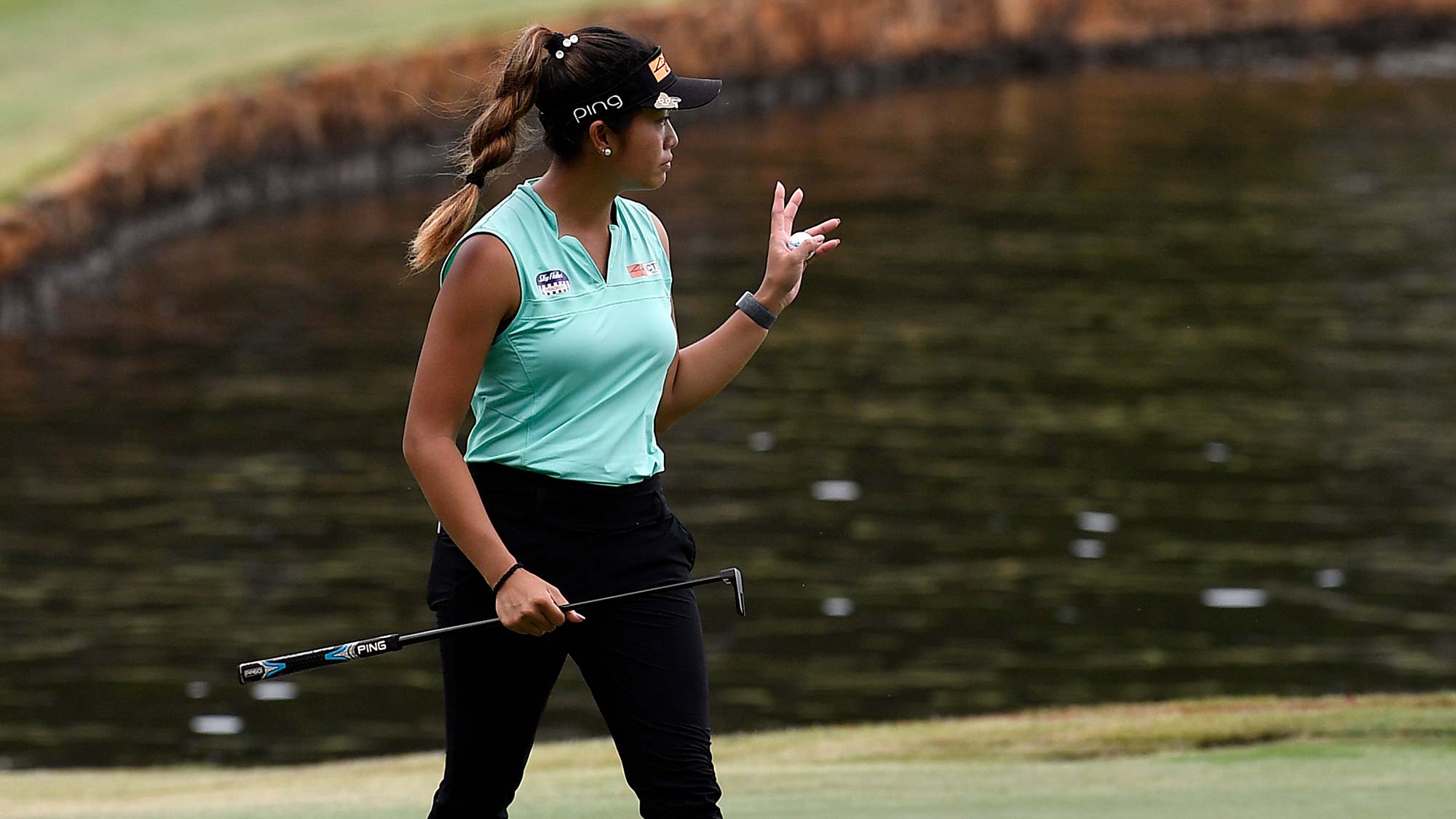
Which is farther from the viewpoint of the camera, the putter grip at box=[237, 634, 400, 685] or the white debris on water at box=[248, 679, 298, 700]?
the white debris on water at box=[248, 679, 298, 700]

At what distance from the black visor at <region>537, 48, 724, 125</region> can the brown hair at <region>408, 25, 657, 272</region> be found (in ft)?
0.04

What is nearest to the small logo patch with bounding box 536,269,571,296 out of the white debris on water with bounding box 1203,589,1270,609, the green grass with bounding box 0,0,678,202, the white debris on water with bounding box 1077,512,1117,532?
the white debris on water with bounding box 1203,589,1270,609

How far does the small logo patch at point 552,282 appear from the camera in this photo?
431 cm

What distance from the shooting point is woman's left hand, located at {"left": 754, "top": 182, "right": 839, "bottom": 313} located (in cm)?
470

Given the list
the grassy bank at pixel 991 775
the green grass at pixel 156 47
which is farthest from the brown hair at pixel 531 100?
the green grass at pixel 156 47

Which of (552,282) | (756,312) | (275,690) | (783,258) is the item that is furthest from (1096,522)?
(552,282)

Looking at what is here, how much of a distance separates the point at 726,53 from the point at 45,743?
29.7 metres

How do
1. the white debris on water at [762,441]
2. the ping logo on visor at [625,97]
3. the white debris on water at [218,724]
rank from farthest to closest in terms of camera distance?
the white debris on water at [762,441], the white debris on water at [218,724], the ping logo on visor at [625,97]

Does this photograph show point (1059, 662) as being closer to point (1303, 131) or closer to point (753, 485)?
point (753, 485)

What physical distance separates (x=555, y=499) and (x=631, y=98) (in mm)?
779

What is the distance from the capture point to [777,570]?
13430 mm

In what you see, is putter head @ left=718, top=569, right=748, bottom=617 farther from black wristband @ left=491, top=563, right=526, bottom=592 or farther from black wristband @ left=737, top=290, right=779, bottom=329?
black wristband @ left=737, top=290, right=779, bottom=329

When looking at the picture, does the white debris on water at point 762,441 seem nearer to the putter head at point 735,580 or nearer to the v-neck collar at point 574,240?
the putter head at point 735,580

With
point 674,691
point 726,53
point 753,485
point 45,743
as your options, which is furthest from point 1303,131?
point 674,691
